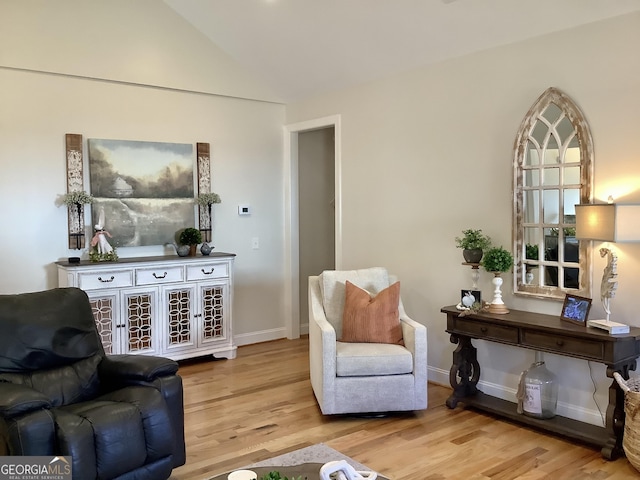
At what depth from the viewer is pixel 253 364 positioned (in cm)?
521

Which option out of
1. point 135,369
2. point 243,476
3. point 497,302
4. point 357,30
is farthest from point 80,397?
point 357,30

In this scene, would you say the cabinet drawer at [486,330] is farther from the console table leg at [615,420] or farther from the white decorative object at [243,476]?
the white decorative object at [243,476]

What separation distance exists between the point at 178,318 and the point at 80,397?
6.52 ft

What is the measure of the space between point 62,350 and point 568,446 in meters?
2.91

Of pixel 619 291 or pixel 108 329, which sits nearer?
pixel 619 291

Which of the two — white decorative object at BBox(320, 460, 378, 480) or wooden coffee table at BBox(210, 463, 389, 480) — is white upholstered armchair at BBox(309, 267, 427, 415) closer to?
wooden coffee table at BBox(210, 463, 389, 480)

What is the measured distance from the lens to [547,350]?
11.3 ft

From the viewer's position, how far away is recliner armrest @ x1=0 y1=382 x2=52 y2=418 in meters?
2.42

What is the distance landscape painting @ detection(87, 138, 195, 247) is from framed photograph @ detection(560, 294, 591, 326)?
11.1ft

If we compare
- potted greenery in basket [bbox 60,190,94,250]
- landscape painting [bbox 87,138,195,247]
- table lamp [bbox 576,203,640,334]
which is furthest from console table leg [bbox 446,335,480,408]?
potted greenery in basket [bbox 60,190,94,250]

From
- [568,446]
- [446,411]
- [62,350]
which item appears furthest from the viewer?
[446,411]

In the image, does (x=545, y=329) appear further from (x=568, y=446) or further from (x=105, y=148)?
(x=105, y=148)

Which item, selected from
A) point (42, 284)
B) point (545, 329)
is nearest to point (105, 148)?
point (42, 284)

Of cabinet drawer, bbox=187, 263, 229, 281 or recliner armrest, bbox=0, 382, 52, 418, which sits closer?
recliner armrest, bbox=0, 382, 52, 418
